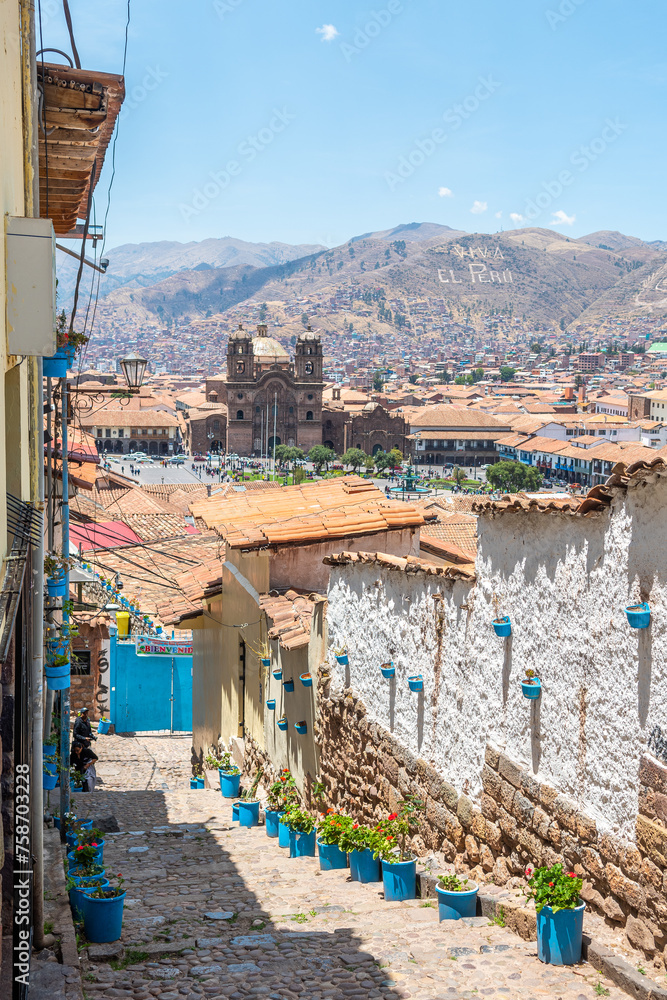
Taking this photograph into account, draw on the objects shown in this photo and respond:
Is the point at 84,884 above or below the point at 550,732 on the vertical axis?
below

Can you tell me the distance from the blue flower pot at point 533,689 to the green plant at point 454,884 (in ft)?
3.21

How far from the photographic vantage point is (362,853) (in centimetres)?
566

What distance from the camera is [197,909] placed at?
17.2 ft

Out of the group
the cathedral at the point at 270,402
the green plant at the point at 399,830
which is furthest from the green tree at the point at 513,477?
the green plant at the point at 399,830

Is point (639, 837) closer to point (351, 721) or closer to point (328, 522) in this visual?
point (351, 721)

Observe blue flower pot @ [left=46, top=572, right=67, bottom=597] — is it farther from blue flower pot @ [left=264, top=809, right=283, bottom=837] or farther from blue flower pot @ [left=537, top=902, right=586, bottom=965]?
blue flower pot @ [left=537, top=902, right=586, bottom=965]

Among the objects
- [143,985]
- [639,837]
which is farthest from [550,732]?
[143,985]

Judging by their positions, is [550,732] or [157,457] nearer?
[550,732]

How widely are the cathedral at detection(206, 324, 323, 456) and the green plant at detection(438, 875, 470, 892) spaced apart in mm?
85461

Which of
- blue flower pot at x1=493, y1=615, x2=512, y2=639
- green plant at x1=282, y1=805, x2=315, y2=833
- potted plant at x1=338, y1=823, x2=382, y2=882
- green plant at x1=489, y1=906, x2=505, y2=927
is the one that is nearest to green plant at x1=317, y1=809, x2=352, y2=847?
potted plant at x1=338, y1=823, x2=382, y2=882

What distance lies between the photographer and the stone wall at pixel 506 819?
11.3 ft

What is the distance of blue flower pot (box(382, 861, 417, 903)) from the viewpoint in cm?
514

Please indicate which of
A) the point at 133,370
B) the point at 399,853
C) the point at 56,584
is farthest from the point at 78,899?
the point at 133,370

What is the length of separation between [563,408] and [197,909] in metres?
112
